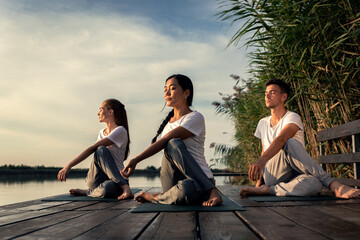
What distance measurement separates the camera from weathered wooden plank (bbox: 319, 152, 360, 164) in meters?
3.52

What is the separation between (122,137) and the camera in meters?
3.45

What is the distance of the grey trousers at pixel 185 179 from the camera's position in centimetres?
236

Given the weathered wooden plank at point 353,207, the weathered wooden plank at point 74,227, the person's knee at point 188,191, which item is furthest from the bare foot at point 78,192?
the weathered wooden plank at point 353,207

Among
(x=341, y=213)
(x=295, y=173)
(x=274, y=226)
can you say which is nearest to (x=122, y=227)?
(x=274, y=226)

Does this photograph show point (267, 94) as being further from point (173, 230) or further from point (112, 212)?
point (173, 230)

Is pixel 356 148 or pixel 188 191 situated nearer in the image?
pixel 188 191

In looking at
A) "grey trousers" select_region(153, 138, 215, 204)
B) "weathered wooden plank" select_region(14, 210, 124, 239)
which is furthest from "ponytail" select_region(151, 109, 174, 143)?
"weathered wooden plank" select_region(14, 210, 124, 239)

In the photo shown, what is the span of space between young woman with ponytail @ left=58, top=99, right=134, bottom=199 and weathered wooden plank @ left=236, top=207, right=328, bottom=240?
1452 millimetres

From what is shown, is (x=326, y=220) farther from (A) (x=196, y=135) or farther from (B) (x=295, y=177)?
(B) (x=295, y=177)

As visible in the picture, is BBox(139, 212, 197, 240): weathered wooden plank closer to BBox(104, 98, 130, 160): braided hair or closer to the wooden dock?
the wooden dock

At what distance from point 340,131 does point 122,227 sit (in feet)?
9.23

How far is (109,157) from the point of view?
3193 millimetres

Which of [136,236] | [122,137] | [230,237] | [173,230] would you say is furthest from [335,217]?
[122,137]

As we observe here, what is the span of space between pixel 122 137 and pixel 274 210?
5.67 ft
